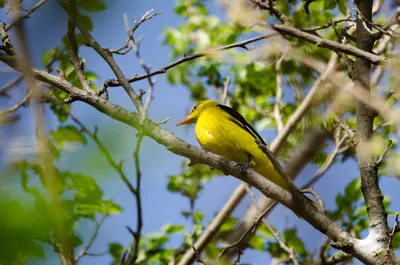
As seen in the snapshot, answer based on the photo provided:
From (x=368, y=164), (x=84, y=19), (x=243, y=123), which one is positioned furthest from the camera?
(x=243, y=123)

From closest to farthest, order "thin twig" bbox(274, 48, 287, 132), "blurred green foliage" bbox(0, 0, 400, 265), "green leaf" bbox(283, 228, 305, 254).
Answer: "blurred green foliage" bbox(0, 0, 400, 265), "green leaf" bbox(283, 228, 305, 254), "thin twig" bbox(274, 48, 287, 132)

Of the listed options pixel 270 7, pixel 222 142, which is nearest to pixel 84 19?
pixel 270 7

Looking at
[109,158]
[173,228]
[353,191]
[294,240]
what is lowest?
[109,158]

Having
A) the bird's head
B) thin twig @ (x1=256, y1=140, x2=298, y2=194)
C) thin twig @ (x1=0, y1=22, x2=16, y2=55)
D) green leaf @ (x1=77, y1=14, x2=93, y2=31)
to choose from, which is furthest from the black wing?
green leaf @ (x1=77, y1=14, x2=93, y2=31)

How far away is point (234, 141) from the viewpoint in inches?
177

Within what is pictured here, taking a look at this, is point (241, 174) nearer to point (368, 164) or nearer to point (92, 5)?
point (368, 164)

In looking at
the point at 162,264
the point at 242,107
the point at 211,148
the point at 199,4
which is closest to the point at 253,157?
the point at 211,148

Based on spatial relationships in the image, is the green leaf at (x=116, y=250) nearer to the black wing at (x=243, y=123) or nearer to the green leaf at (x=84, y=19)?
the black wing at (x=243, y=123)

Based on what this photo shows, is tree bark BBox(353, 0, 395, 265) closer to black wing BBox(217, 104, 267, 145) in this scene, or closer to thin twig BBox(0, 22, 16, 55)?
black wing BBox(217, 104, 267, 145)

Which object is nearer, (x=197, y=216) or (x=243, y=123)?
(x=243, y=123)

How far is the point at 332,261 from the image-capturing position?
164 inches

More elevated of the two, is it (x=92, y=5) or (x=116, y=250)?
(x=116, y=250)

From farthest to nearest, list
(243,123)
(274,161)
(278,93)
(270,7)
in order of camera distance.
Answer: (278,93) → (243,123) → (270,7) → (274,161)

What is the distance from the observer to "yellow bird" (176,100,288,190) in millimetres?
4414
